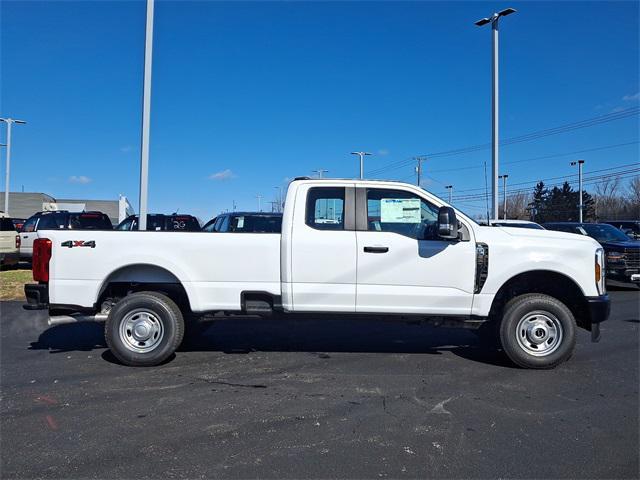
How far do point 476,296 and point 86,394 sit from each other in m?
4.24

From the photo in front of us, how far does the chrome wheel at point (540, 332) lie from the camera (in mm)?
Result: 5781

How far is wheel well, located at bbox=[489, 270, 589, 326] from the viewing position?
19.4 ft

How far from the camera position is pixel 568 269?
5.71m

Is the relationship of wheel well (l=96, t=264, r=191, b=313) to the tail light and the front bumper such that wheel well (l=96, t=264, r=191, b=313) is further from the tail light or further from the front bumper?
the front bumper

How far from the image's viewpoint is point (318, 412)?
4527mm

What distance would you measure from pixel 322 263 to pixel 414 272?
1.05m

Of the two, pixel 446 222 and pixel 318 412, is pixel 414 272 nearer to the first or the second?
pixel 446 222

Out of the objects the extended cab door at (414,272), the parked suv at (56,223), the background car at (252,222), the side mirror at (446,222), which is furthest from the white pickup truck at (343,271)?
the parked suv at (56,223)

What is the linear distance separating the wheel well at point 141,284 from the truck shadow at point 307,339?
62 centimetres

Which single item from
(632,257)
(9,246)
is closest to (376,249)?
(632,257)

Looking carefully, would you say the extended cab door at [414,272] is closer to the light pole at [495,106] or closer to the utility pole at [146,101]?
the utility pole at [146,101]

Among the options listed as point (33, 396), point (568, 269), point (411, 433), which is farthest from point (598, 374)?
point (33, 396)

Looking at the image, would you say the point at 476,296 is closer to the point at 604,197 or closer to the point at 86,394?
the point at 86,394

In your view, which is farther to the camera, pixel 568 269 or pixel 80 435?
pixel 568 269
